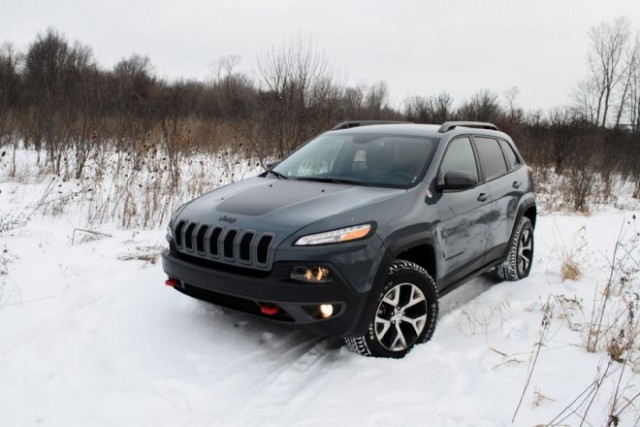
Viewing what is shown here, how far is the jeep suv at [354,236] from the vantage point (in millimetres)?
2916

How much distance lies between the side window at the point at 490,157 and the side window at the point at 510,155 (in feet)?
0.41

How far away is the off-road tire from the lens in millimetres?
5004

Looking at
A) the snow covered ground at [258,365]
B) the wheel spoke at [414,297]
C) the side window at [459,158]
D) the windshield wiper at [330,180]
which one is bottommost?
the snow covered ground at [258,365]

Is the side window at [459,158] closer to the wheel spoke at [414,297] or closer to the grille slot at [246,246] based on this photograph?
the wheel spoke at [414,297]

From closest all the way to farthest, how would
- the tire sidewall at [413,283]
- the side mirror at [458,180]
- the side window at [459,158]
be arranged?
the tire sidewall at [413,283] → the side mirror at [458,180] → the side window at [459,158]

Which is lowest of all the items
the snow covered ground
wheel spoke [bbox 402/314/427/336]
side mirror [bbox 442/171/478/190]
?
the snow covered ground

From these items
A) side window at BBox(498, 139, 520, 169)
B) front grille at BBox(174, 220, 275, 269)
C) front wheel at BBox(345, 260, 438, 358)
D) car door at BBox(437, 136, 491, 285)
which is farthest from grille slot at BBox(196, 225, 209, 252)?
side window at BBox(498, 139, 520, 169)

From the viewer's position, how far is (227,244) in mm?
3068

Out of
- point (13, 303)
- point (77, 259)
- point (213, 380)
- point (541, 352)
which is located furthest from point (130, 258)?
point (541, 352)

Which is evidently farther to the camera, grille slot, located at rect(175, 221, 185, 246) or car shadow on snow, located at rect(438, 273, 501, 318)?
car shadow on snow, located at rect(438, 273, 501, 318)

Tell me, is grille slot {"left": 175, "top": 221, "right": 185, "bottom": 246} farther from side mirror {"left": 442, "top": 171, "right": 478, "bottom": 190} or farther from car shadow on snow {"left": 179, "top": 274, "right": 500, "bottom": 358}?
side mirror {"left": 442, "top": 171, "right": 478, "bottom": 190}

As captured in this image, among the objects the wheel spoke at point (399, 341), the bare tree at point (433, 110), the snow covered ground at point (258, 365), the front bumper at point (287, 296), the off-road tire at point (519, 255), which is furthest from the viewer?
the bare tree at point (433, 110)

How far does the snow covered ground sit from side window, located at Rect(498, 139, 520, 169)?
1.39 metres

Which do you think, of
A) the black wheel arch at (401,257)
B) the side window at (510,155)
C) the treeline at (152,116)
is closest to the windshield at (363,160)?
the black wheel arch at (401,257)
